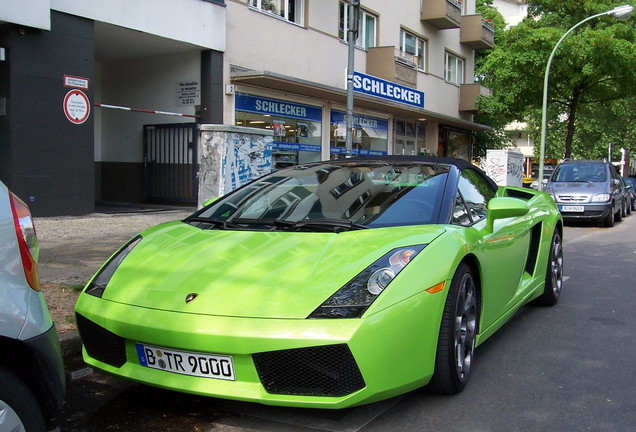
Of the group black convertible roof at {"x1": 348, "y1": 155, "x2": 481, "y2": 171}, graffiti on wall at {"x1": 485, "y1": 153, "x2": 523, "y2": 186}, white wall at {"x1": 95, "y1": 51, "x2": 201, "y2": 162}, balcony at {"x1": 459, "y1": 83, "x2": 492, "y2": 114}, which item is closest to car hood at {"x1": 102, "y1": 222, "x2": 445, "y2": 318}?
black convertible roof at {"x1": 348, "y1": 155, "x2": 481, "y2": 171}

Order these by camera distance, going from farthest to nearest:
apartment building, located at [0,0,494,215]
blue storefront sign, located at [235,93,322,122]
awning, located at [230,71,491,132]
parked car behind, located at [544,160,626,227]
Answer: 1. blue storefront sign, located at [235,93,322,122]
2. awning, located at [230,71,491,132]
3. parked car behind, located at [544,160,626,227]
4. apartment building, located at [0,0,494,215]

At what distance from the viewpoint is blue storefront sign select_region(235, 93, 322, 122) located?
1538 centimetres

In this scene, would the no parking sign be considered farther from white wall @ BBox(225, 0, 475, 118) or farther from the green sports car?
the green sports car

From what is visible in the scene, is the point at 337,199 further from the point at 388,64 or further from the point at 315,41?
the point at 388,64

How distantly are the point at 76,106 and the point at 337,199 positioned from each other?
9.16 m

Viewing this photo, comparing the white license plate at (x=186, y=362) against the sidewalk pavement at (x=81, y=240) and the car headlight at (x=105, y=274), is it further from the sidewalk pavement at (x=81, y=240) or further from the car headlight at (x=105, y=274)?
the sidewalk pavement at (x=81, y=240)

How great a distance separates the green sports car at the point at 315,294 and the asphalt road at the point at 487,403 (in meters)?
0.22

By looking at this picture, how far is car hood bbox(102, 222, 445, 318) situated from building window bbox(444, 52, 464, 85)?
23.9 meters

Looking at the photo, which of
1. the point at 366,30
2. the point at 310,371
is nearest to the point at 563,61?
the point at 366,30

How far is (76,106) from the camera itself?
38.0 feet

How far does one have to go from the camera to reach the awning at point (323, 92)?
14656mm

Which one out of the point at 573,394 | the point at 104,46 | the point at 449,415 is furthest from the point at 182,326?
the point at 104,46

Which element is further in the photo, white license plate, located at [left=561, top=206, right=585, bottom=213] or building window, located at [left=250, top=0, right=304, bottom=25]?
building window, located at [left=250, top=0, right=304, bottom=25]

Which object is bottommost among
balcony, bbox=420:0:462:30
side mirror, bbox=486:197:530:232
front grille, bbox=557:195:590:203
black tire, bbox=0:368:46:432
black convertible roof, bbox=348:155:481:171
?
black tire, bbox=0:368:46:432
